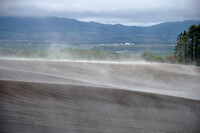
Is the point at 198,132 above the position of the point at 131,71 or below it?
below

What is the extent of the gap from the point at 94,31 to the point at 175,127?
1614mm

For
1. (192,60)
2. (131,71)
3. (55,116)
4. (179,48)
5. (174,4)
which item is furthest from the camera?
(179,48)

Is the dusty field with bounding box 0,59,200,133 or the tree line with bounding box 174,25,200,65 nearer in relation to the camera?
the dusty field with bounding box 0,59,200,133

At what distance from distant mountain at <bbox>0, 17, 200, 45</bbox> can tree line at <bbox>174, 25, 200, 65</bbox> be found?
0.07 metres

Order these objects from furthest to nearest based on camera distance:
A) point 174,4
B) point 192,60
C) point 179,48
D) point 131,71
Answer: point 179,48 < point 192,60 < point 174,4 < point 131,71

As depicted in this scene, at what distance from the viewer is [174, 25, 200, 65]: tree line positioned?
172 centimetres

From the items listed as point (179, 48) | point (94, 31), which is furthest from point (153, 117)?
point (179, 48)

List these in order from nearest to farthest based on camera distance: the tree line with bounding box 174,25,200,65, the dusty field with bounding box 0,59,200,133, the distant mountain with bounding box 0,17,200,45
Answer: the dusty field with bounding box 0,59,200,133 < the tree line with bounding box 174,25,200,65 < the distant mountain with bounding box 0,17,200,45

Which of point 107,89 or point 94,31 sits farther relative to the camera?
point 94,31

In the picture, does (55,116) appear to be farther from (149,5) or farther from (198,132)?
(149,5)

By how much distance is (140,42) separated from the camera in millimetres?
2014

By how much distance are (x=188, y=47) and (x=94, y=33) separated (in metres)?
0.95

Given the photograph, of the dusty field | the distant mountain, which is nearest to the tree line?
the distant mountain

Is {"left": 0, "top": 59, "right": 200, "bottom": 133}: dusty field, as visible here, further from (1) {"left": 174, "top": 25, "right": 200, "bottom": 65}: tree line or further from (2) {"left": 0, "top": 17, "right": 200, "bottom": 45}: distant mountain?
(2) {"left": 0, "top": 17, "right": 200, "bottom": 45}: distant mountain
